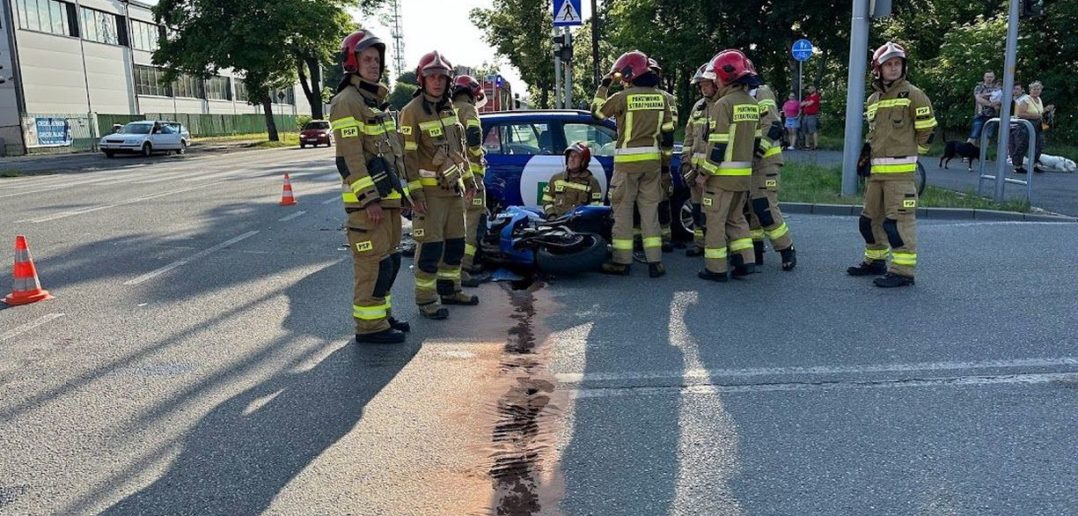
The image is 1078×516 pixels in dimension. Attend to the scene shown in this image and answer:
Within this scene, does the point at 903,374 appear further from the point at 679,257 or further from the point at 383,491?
the point at 679,257

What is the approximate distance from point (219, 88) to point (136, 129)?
113 feet

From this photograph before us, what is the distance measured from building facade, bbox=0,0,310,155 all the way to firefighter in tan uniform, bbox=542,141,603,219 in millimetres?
36777

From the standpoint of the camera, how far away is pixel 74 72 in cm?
4316

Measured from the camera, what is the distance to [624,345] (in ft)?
17.7

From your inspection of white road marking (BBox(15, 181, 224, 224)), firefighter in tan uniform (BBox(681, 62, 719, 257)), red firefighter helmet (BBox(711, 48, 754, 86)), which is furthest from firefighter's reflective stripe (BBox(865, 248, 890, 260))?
white road marking (BBox(15, 181, 224, 224))

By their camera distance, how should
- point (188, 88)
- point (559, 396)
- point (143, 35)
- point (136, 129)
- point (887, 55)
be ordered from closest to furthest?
point (559, 396) < point (887, 55) < point (136, 129) < point (143, 35) < point (188, 88)

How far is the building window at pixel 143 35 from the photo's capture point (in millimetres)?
51438

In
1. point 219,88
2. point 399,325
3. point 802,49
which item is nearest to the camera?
point 399,325

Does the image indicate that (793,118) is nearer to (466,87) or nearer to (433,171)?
(466,87)

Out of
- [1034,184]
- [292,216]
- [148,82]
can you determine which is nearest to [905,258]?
[292,216]

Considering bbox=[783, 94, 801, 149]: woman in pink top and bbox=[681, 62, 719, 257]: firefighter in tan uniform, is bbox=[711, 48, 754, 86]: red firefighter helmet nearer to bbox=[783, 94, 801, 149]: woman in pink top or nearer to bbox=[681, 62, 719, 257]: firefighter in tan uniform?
bbox=[681, 62, 719, 257]: firefighter in tan uniform

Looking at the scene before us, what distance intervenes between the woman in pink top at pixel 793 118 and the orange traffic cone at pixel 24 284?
812 inches

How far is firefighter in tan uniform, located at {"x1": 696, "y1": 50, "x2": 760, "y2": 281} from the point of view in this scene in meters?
7.09

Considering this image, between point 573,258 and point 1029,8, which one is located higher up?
point 1029,8
